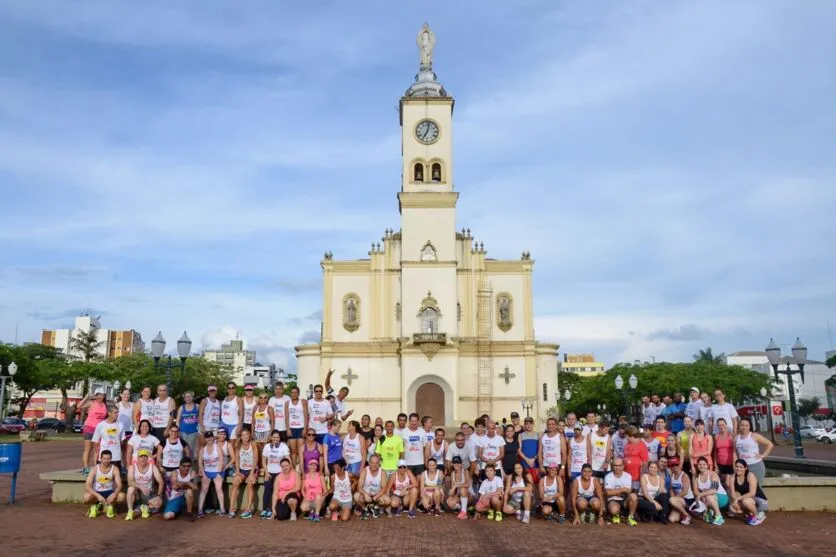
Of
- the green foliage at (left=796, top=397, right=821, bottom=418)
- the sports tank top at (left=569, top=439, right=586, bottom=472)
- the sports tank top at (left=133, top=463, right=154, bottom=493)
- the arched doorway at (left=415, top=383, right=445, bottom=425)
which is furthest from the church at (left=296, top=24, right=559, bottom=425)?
the green foliage at (left=796, top=397, right=821, bottom=418)

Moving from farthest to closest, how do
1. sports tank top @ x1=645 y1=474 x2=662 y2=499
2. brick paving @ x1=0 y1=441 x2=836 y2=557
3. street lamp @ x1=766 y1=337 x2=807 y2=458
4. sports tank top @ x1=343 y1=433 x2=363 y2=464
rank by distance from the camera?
street lamp @ x1=766 y1=337 x2=807 y2=458 → sports tank top @ x1=343 y1=433 x2=363 y2=464 → sports tank top @ x1=645 y1=474 x2=662 y2=499 → brick paving @ x1=0 y1=441 x2=836 y2=557

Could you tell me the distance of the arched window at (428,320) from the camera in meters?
40.2

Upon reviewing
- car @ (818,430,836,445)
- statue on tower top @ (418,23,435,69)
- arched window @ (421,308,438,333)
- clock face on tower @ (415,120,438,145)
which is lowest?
car @ (818,430,836,445)

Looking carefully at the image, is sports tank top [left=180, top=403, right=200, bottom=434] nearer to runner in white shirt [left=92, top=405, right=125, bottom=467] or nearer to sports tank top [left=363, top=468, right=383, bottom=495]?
runner in white shirt [left=92, top=405, right=125, bottom=467]

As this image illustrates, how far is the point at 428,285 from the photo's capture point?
4038 cm

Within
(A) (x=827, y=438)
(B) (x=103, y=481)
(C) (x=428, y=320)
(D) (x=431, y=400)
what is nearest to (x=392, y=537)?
(B) (x=103, y=481)

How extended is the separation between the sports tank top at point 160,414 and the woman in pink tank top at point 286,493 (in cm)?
268

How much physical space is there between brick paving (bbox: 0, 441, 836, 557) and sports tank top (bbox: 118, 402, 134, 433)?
1.57m

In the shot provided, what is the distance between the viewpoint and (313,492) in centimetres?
1168

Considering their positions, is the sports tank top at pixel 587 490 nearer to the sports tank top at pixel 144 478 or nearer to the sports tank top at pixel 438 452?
the sports tank top at pixel 438 452

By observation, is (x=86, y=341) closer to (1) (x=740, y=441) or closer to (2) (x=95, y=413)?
A: (2) (x=95, y=413)

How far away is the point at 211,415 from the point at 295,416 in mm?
1587

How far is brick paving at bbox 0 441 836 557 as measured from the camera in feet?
30.5

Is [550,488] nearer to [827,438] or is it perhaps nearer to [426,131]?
[426,131]
